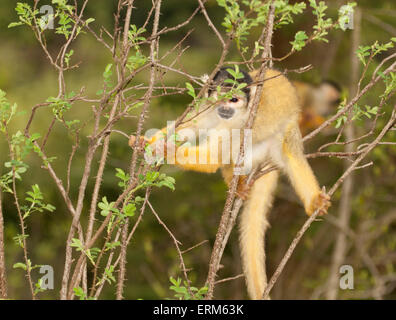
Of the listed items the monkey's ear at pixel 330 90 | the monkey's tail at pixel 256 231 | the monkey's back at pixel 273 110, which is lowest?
the monkey's tail at pixel 256 231

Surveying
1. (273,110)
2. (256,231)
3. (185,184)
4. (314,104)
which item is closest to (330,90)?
(314,104)

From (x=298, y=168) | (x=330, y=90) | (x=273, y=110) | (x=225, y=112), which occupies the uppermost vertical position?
(x=330, y=90)

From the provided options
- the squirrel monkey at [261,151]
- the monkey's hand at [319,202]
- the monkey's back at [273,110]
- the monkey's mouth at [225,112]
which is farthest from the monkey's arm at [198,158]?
the monkey's hand at [319,202]

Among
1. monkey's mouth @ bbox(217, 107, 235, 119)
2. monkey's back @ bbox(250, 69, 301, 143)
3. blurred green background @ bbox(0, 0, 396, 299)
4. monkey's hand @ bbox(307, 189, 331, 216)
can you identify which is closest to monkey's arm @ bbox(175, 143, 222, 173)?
monkey's mouth @ bbox(217, 107, 235, 119)

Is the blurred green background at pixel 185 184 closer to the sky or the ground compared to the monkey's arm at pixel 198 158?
closer to the sky

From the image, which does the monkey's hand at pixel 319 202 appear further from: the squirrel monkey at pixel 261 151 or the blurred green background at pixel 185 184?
the blurred green background at pixel 185 184

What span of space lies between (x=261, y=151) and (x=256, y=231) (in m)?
0.58

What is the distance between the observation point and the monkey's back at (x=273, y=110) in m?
4.05

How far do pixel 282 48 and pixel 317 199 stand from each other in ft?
12.1

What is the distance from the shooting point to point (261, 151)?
13.5 feet

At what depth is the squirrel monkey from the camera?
12.5 feet

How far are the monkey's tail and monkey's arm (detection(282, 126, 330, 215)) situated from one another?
29 centimetres

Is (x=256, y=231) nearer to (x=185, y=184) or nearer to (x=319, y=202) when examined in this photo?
(x=319, y=202)

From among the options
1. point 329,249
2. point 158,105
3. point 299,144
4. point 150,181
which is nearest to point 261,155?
point 299,144
